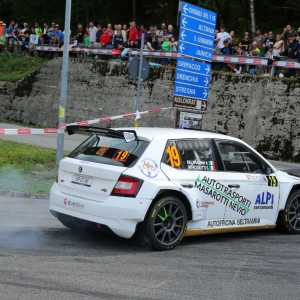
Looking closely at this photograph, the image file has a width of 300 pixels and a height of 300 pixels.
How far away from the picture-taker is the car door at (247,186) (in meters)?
8.59

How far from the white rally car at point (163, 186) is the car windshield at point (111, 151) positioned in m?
0.01

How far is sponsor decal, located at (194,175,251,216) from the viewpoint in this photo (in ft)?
26.9

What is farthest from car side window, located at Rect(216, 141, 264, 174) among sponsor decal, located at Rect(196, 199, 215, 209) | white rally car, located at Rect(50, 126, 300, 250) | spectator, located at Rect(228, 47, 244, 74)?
spectator, located at Rect(228, 47, 244, 74)

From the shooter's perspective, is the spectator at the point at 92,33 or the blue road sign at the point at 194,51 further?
the spectator at the point at 92,33

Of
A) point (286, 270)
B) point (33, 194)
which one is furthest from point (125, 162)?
point (33, 194)

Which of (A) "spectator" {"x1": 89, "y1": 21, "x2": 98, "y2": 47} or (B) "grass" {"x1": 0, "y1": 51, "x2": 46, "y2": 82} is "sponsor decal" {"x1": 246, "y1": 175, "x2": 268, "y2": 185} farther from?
(B) "grass" {"x1": 0, "y1": 51, "x2": 46, "y2": 82}

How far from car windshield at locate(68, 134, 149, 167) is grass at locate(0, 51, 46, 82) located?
23.1 meters

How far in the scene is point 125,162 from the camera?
7.77 m

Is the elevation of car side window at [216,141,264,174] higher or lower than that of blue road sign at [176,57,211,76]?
lower

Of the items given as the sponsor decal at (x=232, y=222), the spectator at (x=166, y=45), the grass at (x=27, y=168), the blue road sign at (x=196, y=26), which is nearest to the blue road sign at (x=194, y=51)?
the blue road sign at (x=196, y=26)

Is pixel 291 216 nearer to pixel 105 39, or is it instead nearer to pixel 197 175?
pixel 197 175

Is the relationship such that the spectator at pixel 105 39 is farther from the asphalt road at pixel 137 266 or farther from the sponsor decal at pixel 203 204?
the sponsor decal at pixel 203 204

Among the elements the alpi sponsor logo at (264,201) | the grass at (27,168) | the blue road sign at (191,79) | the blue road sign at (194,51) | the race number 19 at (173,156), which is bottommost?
the grass at (27,168)

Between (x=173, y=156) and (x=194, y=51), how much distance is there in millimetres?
8200
